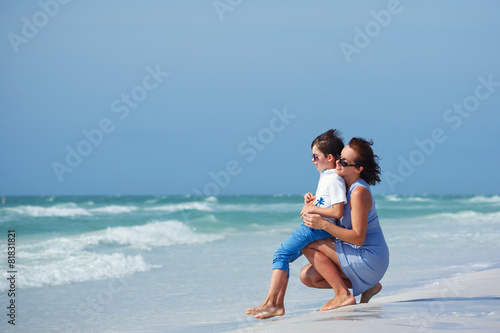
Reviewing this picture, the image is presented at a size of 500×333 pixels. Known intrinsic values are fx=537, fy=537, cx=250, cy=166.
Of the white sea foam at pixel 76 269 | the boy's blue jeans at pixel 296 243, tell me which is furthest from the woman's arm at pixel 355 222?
the white sea foam at pixel 76 269

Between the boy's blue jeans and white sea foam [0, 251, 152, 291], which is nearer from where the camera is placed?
the boy's blue jeans

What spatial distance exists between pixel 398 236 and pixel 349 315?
30.3 ft

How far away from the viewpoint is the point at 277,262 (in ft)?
12.7

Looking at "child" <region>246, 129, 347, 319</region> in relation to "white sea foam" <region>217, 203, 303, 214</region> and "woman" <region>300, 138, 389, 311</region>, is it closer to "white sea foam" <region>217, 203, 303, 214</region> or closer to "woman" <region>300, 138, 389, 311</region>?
"woman" <region>300, 138, 389, 311</region>

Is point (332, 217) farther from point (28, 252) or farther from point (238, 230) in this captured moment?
point (238, 230)

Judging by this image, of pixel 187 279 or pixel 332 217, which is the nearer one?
pixel 332 217

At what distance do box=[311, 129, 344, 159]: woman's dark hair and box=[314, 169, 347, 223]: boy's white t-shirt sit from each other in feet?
0.49

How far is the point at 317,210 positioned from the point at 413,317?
969 millimetres

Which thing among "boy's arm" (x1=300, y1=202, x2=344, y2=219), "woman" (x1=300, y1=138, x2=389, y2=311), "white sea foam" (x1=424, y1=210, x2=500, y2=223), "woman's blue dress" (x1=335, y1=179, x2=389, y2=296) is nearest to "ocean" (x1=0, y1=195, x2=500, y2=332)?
"woman" (x1=300, y1=138, x2=389, y2=311)

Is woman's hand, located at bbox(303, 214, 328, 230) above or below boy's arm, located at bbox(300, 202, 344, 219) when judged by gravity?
below

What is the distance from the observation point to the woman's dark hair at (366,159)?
384 cm

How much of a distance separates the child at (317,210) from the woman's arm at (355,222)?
62 millimetres

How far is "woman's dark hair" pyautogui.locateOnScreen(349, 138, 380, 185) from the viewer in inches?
151

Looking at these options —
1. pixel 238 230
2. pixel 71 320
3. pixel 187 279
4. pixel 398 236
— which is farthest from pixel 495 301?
pixel 238 230
